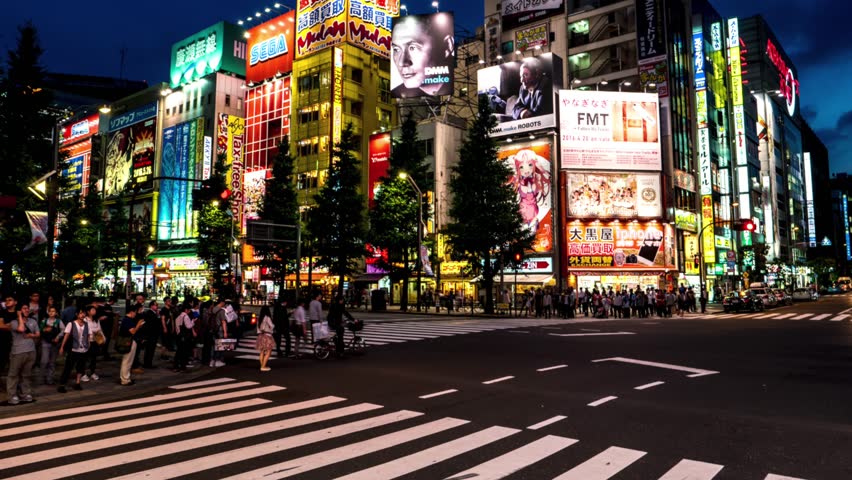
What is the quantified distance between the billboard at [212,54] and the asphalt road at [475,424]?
74162 millimetres

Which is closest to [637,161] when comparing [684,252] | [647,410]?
[684,252]

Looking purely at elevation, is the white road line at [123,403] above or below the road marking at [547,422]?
below

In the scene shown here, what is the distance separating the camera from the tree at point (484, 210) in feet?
117

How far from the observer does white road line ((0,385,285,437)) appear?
7.45 metres

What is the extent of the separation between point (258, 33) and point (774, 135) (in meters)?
86.2

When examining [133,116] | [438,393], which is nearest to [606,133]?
[438,393]

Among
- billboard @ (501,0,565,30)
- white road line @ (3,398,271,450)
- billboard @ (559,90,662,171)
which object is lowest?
white road line @ (3,398,271,450)

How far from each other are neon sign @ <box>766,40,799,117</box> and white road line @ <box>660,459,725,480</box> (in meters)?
111

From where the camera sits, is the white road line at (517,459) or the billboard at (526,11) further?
the billboard at (526,11)

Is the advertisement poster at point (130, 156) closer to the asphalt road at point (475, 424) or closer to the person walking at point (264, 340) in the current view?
the person walking at point (264, 340)

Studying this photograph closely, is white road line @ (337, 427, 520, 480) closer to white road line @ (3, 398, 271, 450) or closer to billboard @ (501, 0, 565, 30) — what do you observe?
white road line @ (3, 398, 271, 450)

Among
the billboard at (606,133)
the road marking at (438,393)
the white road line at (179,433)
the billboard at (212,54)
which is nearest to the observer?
the white road line at (179,433)

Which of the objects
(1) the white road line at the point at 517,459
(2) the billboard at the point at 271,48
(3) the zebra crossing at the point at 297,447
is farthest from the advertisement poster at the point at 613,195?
(1) the white road line at the point at 517,459

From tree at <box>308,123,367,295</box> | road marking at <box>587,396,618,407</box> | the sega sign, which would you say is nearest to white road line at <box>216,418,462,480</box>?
road marking at <box>587,396,618,407</box>
